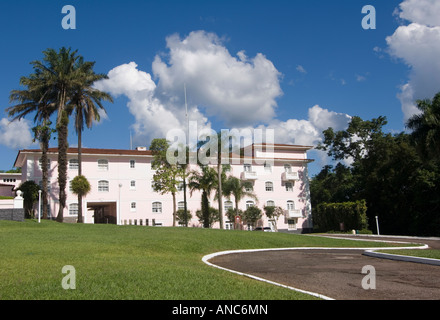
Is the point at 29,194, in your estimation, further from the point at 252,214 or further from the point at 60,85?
the point at 252,214

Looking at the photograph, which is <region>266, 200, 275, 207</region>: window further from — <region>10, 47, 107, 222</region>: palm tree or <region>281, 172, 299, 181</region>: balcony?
<region>10, 47, 107, 222</region>: palm tree

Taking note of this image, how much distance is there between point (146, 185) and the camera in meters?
51.8

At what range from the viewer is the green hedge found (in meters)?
47.6

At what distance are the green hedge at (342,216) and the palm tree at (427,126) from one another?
15.4 meters

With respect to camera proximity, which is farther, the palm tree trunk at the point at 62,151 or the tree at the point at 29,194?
the tree at the point at 29,194

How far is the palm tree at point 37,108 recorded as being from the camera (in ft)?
117

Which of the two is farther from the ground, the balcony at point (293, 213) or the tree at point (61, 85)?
the tree at point (61, 85)

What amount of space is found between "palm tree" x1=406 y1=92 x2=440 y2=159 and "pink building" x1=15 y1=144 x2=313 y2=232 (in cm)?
2492

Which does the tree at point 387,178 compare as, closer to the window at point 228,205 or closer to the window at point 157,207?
the window at point 228,205

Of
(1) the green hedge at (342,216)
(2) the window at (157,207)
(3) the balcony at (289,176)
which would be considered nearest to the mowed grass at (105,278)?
(2) the window at (157,207)

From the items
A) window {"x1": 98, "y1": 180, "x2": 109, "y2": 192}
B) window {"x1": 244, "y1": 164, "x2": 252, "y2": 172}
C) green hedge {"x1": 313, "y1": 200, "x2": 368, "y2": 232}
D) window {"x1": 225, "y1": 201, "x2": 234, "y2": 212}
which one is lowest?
green hedge {"x1": 313, "y1": 200, "x2": 368, "y2": 232}

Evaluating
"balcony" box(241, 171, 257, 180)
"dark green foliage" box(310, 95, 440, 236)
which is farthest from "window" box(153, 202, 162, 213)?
A: "dark green foliage" box(310, 95, 440, 236)
